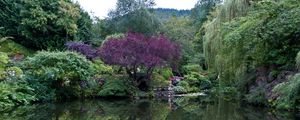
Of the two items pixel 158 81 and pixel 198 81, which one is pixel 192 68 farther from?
pixel 158 81

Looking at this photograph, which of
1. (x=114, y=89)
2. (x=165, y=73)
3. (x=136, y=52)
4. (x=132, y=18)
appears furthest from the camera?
(x=132, y=18)

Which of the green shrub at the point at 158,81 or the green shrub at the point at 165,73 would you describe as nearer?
the green shrub at the point at 158,81

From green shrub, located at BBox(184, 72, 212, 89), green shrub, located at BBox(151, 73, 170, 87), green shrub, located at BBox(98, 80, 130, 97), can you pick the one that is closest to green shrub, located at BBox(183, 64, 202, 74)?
green shrub, located at BBox(184, 72, 212, 89)

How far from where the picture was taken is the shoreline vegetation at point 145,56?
59.1 feet

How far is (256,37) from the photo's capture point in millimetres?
17984

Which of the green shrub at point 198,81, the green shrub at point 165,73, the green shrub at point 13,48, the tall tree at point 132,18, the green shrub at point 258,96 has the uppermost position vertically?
the tall tree at point 132,18

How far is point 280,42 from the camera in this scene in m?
18.4

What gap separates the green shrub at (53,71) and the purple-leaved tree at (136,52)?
308cm

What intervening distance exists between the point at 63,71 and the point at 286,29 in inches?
407

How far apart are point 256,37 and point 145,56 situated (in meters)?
9.10

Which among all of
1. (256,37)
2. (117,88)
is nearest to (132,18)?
(117,88)

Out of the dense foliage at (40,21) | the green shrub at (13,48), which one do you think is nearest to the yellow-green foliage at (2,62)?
the green shrub at (13,48)

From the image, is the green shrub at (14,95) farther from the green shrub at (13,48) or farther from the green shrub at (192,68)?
the green shrub at (192,68)

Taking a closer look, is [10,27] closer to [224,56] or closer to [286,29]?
[224,56]
